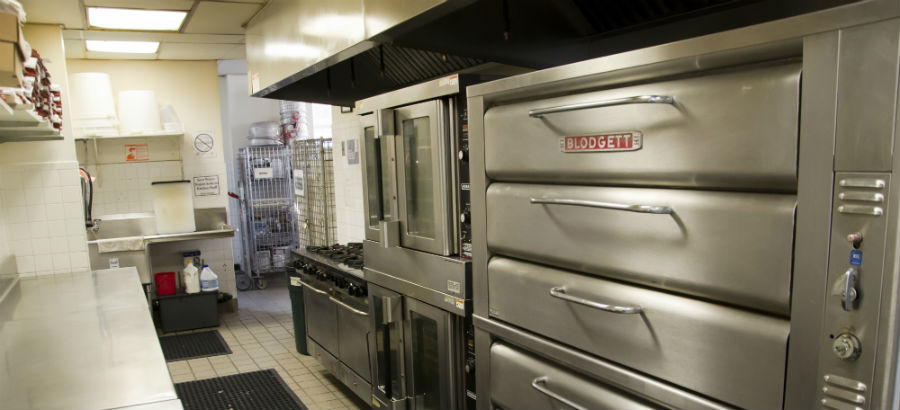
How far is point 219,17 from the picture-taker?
13.9ft

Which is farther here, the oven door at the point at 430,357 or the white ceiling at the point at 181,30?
the white ceiling at the point at 181,30

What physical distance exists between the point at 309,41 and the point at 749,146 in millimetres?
2717

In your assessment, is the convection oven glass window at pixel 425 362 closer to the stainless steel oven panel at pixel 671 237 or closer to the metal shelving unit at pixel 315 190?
the stainless steel oven panel at pixel 671 237

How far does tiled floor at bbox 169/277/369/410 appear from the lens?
12.7 feet

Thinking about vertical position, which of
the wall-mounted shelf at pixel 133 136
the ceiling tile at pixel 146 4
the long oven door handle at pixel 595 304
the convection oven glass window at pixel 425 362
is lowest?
the convection oven glass window at pixel 425 362

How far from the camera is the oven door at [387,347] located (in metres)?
2.76

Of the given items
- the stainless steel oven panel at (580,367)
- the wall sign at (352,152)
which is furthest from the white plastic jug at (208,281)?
the stainless steel oven panel at (580,367)

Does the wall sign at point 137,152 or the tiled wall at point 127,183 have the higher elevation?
the wall sign at point 137,152

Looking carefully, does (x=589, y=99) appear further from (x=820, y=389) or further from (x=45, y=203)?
(x=45, y=203)

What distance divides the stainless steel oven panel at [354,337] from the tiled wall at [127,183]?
A: 3345mm

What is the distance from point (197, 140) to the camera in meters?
5.92

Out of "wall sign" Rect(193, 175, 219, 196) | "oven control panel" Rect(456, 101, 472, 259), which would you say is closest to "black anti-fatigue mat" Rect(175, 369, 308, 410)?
"oven control panel" Rect(456, 101, 472, 259)

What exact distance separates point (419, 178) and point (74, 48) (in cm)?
433

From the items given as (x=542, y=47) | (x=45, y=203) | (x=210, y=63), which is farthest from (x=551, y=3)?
(x=210, y=63)
